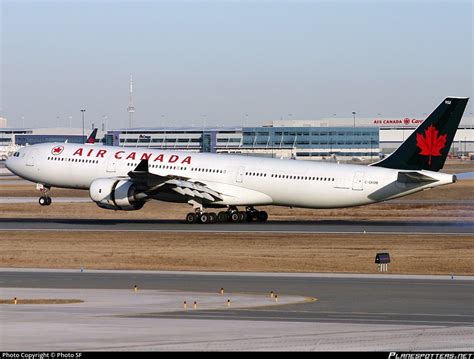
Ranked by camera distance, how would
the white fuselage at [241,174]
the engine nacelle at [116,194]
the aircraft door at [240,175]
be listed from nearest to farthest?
the white fuselage at [241,174], the engine nacelle at [116,194], the aircraft door at [240,175]

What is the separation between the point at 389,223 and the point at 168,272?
2692 cm

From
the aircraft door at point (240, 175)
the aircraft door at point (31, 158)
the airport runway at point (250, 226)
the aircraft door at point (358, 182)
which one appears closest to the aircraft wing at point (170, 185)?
the aircraft door at point (240, 175)

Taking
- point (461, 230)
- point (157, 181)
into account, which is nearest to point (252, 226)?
point (157, 181)

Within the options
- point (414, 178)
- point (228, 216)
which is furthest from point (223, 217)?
point (414, 178)

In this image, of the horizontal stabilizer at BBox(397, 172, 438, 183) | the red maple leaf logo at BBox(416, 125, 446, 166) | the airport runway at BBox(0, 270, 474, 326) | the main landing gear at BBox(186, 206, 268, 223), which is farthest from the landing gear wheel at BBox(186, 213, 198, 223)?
the airport runway at BBox(0, 270, 474, 326)

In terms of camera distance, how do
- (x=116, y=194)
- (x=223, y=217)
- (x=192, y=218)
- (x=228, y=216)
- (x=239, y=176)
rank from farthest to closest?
(x=228, y=216), (x=223, y=217), (x=239, y=176), (x=192, y=218), (x=116, y=194)

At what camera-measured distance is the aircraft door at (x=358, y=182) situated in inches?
2472

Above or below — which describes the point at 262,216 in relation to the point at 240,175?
below

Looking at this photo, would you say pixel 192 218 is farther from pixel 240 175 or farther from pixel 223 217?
pixel 240 175

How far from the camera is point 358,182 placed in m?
62.8

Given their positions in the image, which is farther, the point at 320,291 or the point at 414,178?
the point at 414,178

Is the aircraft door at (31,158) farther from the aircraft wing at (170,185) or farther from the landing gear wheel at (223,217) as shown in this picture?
the landing gear wheel at (223,217)

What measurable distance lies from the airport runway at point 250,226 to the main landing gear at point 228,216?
731 millimetres

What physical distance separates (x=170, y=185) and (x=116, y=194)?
11.6 feet
